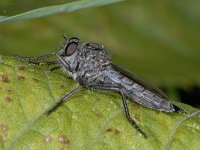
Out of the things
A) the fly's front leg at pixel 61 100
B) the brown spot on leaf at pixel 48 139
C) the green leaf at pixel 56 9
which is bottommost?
the brown spot on leaf at pixel 48 139

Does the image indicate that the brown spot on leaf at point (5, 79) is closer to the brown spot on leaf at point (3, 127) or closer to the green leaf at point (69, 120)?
the green leaf at point (69, 120)

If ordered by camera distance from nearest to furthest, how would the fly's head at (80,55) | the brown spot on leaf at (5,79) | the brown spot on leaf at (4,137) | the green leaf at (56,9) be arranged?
the green leaf at (56,9) < the brown spot on leaf at (4,137) < the brown spot on leaf at (5,79) < the fly's head at (80,55)

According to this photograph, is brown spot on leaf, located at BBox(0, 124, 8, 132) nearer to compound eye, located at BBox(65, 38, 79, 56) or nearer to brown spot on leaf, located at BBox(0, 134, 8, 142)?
brown spot on leaf, located at BBox(0, 134, 8, 142)

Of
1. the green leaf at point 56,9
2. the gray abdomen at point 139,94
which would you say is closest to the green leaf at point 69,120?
the gray abdomen at point 139,94

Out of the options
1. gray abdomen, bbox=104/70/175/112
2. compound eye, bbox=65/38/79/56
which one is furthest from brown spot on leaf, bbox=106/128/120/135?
compound eye, bbox=65/38/79/56

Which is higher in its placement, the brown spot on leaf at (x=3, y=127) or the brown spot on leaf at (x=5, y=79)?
the brown spot on leaf at (x=5, y=79)

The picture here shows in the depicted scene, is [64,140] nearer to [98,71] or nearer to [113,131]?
[113,131]

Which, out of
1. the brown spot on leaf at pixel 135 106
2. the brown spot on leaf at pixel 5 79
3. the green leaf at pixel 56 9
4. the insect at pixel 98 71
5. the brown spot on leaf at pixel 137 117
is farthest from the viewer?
the insect at pixel 98 71

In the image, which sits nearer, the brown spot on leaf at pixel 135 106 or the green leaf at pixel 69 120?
the green leaf at pixel 69 120
